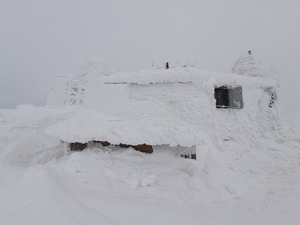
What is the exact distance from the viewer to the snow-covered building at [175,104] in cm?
1006

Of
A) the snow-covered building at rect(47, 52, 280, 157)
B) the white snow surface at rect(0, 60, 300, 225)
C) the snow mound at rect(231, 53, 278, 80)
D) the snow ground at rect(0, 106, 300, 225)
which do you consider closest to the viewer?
the snow ground at rect(0, 106, 300, 225)

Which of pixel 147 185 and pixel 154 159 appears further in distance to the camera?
pixel 154 159

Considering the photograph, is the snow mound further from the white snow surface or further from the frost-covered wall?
the frost-covered wall

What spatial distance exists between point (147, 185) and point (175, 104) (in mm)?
5814

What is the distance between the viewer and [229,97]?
45.2 ft

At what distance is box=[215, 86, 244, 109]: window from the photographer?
528 inches

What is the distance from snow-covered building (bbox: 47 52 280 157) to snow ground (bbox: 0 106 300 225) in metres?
0.93

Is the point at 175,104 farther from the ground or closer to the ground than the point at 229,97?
closer to the ground

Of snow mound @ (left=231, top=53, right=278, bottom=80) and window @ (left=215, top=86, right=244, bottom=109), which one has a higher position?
snow mound @ (left=231, top=53, right=278, bottom=80)

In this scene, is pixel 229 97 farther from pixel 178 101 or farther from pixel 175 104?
pixel 175 104

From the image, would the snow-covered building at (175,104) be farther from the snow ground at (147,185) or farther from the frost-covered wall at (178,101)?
the snow ground at (147,185)

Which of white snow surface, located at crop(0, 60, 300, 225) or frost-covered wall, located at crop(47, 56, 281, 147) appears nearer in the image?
white snow surface, located at crop(0, 60, 300, 225)

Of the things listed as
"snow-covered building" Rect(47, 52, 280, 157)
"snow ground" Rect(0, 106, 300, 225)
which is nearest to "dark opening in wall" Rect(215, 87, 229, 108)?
"snow-covered building" Rect(47, 52, 280, 157)

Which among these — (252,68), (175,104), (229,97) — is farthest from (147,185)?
(252,68)
